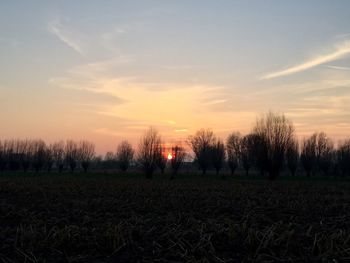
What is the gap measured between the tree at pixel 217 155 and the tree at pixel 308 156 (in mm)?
15788

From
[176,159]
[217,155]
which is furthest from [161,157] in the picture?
[217,155]

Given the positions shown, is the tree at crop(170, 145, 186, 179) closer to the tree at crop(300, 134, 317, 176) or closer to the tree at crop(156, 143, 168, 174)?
the tree at crop(156, 143, 168, 174)

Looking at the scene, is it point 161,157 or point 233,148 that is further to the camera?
point 233,148

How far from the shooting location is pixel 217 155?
81688 millimetres

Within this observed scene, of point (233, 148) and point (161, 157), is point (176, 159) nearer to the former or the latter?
point (161, 157)

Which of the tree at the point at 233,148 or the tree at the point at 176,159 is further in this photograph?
the tree at the point at 233,148

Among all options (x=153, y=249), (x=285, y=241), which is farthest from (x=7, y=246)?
(x=285, y=241)

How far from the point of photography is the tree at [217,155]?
258 feet

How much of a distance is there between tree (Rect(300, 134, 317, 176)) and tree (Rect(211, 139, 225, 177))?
1579 cm

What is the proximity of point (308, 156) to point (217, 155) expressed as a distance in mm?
18164

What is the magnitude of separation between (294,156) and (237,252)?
62462 mm

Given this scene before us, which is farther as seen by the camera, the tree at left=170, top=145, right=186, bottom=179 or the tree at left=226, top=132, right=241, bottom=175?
the tree at left=226, top=132, right=241, bottom=175

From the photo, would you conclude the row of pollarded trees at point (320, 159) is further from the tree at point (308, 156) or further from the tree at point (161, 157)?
the tree at point (161, 157)

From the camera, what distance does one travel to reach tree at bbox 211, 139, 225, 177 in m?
78.5
